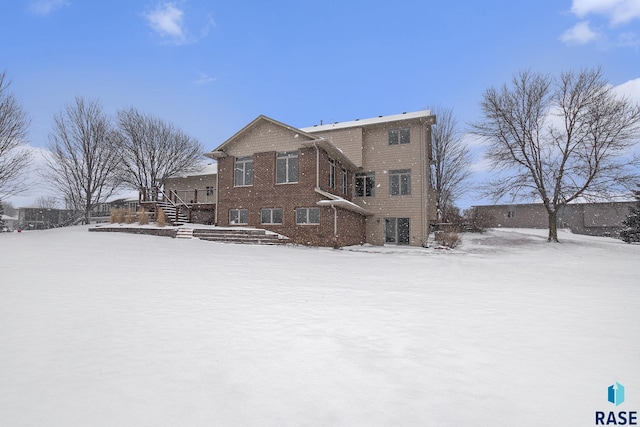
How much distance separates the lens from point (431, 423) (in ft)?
7.74

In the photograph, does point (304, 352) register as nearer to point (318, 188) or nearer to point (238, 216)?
point (318, 188)

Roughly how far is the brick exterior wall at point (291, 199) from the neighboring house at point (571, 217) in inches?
739

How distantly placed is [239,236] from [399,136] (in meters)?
14.1

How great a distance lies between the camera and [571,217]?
39469 mm

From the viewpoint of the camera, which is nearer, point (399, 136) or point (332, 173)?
point (332, 173)

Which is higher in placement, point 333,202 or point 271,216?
point 333,202

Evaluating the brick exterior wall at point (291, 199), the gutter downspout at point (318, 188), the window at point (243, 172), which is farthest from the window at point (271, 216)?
the gutter downspout at point (318, 188)

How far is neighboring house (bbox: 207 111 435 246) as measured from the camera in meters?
20.1

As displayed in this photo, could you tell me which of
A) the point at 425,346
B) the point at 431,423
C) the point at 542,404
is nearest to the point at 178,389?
the point at 431,423

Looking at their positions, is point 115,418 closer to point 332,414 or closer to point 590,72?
point 332,414
